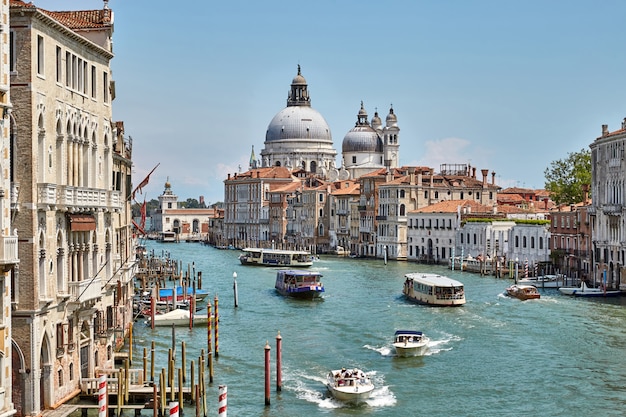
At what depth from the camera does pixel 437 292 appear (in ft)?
109

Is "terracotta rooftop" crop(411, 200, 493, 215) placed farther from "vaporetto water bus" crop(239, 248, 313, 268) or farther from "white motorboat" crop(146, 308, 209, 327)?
"white motorboat" crop(146, 308, 209, 327)

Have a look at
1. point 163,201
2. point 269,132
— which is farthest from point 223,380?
point 163,201

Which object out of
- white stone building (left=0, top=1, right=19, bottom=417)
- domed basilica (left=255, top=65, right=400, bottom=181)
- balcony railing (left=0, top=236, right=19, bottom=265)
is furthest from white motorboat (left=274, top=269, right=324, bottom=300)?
domed basilica (left=255, top=65, right=400, bottom=181)

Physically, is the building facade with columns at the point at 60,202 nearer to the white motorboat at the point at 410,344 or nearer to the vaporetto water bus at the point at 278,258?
the white motorboat at the point at 410,344

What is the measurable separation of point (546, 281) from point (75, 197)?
92.5 ft

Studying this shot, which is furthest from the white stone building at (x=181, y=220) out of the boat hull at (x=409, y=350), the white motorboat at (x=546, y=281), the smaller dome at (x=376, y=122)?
the boat hull at (x=409, y=350)

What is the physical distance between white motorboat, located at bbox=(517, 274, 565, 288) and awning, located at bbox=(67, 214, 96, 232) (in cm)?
2668

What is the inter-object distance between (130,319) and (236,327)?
412 centimetres

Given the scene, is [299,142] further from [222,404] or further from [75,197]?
[222,404]

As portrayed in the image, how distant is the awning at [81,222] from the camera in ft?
50.2

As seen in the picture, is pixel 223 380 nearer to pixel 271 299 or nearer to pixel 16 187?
pixel 16 187

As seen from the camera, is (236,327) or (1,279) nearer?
(1,279)

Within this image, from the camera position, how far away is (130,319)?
24.7m

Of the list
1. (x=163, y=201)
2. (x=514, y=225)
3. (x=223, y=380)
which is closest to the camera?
(x=223, y=380)
